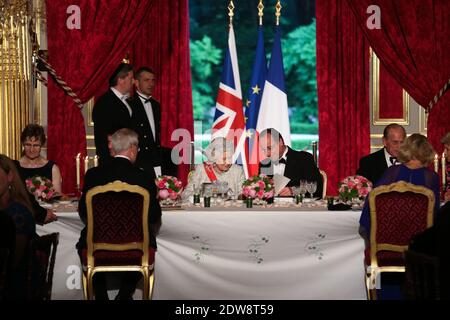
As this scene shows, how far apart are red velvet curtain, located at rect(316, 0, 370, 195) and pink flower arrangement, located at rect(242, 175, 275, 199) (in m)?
3.05

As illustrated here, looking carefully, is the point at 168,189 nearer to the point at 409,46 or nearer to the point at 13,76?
the point at 13,76

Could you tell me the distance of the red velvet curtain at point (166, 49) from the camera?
390 inches

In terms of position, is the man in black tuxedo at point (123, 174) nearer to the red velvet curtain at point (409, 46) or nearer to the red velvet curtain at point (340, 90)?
the red velvet curtain at point (409, 46)

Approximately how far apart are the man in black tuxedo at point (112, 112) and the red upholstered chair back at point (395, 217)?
9.33 feet

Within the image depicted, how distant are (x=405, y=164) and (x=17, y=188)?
279 centimetres

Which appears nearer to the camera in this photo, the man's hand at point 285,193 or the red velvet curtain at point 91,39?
the man's hand at point 285,193

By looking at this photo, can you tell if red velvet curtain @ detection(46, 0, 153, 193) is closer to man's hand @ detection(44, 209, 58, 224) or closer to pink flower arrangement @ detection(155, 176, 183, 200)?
pink flower arrangement @ detection(155, 176, 183, 200)

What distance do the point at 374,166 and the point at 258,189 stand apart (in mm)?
1406

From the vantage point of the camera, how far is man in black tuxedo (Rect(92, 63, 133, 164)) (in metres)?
8.23

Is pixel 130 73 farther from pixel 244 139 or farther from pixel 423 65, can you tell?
pixel 423 65

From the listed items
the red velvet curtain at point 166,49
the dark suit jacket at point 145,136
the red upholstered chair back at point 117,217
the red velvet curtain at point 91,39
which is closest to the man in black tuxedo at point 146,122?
the dark suit jacket at point 145,136

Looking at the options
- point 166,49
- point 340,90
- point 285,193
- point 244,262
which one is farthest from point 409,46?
point 244,262

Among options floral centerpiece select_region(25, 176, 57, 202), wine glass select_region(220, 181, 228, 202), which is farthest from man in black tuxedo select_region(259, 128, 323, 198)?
floral centerpiece select_region(25, 176, 57, 202)

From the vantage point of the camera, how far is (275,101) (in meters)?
9.90
